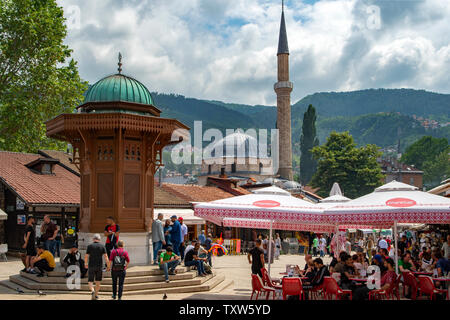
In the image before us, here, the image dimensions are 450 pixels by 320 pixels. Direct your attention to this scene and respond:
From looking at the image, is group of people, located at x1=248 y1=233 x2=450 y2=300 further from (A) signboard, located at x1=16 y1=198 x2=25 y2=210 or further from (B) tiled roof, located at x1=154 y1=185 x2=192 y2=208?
(B) tiled roof, located at x1=154 y1=185 x2=192 y2=208

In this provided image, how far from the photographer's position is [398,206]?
10086 mm

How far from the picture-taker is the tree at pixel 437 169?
98062 mm

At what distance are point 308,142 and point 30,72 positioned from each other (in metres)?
79.6

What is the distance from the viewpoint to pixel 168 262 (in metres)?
12.1

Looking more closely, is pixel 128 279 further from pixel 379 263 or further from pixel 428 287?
pixel 428 287

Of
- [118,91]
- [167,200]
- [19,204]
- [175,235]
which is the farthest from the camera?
[167,200]

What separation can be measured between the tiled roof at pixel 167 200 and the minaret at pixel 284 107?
33.2 m

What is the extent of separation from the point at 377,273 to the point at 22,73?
24.8 metres

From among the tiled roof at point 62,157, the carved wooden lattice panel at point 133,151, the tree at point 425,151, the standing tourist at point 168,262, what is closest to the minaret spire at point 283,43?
the tiled roof at point 62,157

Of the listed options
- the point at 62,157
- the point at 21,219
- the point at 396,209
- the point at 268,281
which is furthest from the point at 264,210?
the point at 62,157

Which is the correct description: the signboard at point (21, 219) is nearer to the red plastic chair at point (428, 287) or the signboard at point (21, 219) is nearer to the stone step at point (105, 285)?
the stone step at point (105, 285)

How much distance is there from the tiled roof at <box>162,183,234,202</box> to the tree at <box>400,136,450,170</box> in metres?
77.9


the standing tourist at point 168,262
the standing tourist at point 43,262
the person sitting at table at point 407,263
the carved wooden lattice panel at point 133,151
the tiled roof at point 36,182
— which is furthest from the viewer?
the tiled roof at point 36,182
